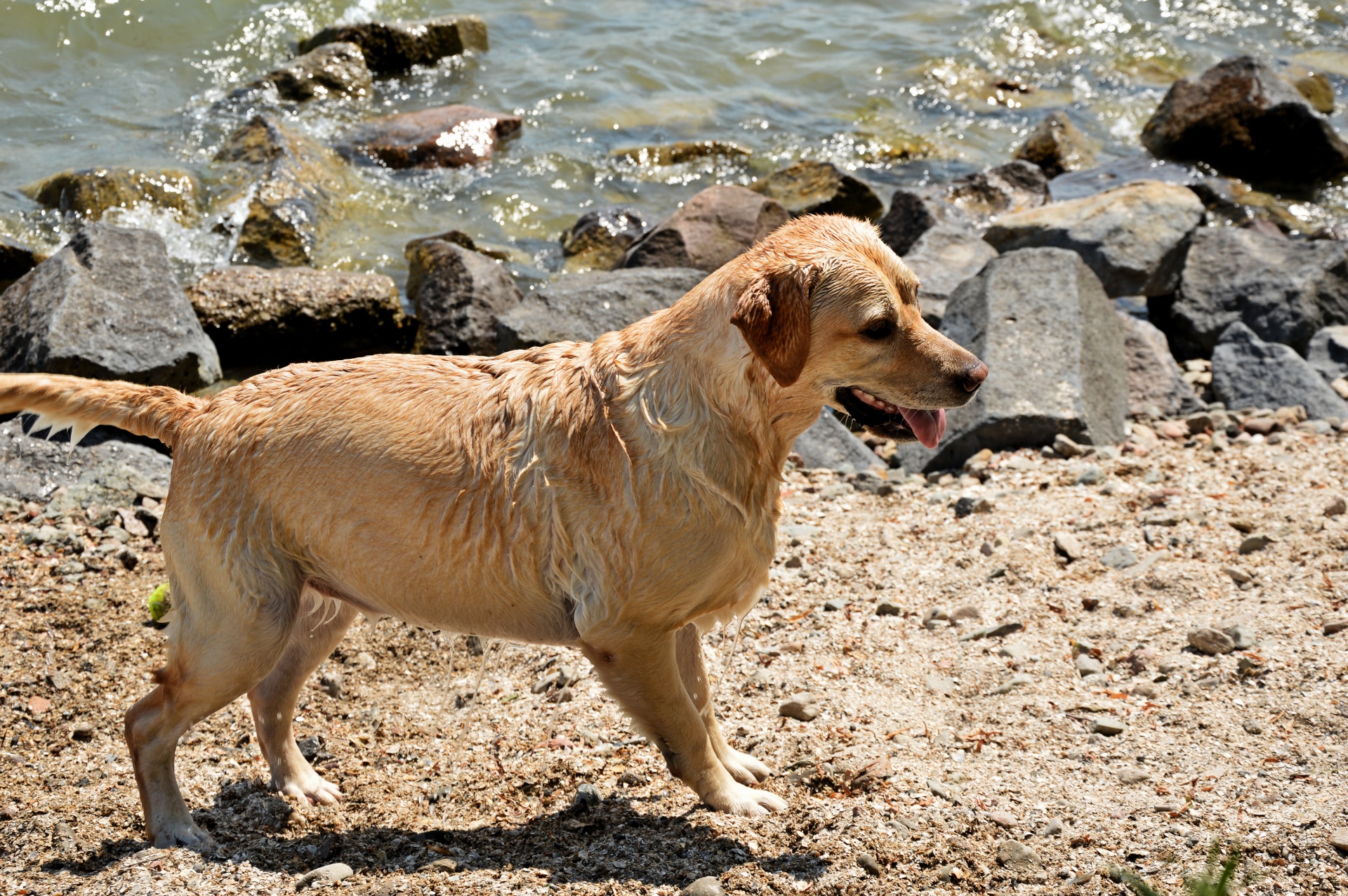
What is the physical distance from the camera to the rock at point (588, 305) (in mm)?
9211

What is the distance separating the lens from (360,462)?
4375mm

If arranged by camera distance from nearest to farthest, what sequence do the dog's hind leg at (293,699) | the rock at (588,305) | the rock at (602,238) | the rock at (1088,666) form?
the dog's hind leg at (293,699) → the rock at (1088,666) → the rock at (588,305) → the rock at (602,238)

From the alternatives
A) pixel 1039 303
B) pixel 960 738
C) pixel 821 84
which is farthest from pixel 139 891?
pixel 821 84

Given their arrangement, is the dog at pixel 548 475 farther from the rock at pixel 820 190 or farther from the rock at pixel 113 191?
the rock at pixel 820 190

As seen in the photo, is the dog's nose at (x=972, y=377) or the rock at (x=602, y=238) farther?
the rock at (x=602, y=238)

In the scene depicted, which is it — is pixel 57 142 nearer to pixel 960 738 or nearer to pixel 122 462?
pixel 122 462

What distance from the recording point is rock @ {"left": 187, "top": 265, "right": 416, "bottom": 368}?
9.90 metres

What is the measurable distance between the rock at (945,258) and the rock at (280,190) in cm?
617

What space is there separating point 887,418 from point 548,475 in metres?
1.25

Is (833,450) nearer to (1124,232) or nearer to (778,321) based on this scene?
(778,321)

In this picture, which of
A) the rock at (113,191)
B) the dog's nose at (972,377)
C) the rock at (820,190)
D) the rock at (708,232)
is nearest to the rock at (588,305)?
the rock at (708,232)

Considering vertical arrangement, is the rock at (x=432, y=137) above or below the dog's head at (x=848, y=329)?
below

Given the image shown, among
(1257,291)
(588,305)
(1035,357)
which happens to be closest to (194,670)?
(588,305)

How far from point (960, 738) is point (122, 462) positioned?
5.26m
